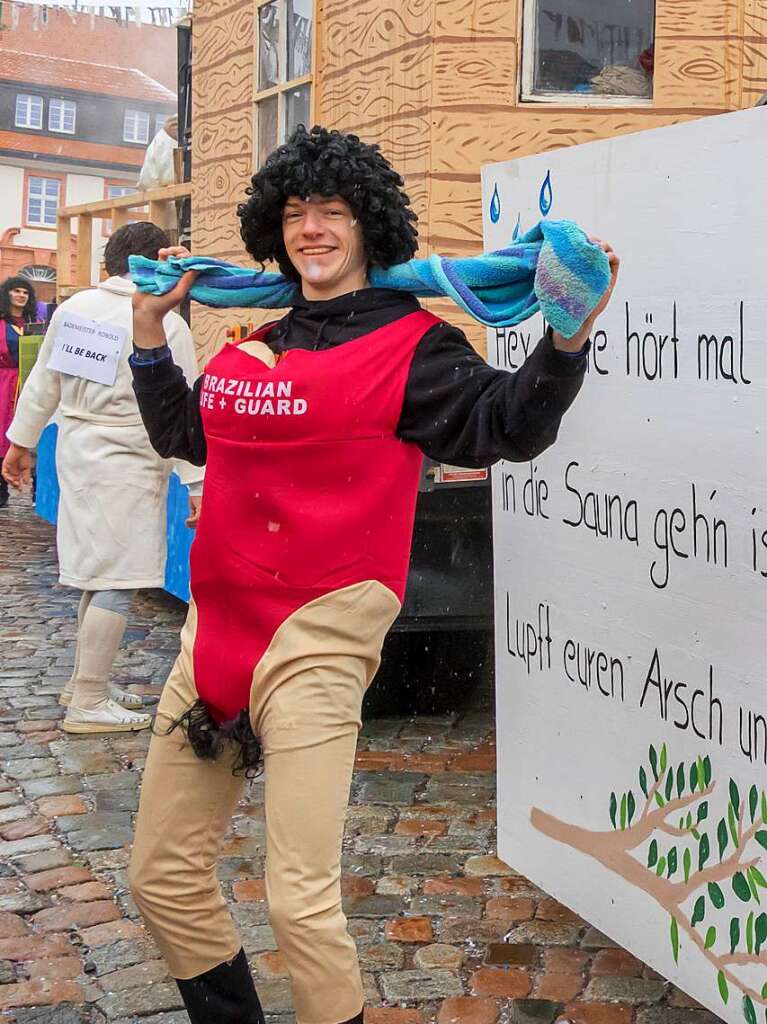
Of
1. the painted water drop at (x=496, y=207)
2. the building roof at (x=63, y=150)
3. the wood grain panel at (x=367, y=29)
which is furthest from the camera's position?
the building roof at (x=63, y=150)

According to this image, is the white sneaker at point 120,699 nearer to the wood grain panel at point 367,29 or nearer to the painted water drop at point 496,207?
the wood grain panel at point 367,29

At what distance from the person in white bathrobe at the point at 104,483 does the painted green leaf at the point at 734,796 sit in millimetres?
3148

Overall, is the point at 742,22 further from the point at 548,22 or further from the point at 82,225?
the point at 82,225

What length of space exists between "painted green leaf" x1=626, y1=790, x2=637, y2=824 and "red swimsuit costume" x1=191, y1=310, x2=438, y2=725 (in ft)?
2.94

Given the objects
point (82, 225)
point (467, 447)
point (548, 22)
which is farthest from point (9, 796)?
point (82, 225)

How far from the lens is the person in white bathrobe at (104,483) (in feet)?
18.5

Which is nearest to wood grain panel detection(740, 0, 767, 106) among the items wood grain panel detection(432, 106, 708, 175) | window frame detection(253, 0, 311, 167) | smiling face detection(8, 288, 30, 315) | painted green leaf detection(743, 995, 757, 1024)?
wood grain panel detection(432, 106, 708, 175)

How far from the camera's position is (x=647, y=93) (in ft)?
17.9

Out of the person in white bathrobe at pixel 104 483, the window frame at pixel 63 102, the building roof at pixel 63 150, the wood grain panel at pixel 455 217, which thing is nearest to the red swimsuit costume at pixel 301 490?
the wood grain panel at pixel 455 217

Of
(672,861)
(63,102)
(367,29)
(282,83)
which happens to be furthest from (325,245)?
(63,102)

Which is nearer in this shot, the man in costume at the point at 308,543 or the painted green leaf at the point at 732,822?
the man in costume at the point at 308,543

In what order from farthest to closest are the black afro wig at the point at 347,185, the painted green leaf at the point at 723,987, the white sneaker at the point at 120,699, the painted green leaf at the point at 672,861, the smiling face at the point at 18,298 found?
the smiling face at the point at 18,298 → the white sneaker at the point at 120,699 → the painted green leaf at the point at 672,861 → the painted green leaf at the point at 723,987 → the black afro wig at the point at 347,185

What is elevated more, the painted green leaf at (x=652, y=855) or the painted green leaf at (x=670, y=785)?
the painted green leaf at (x=670, y=785)

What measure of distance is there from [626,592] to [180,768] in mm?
1100
